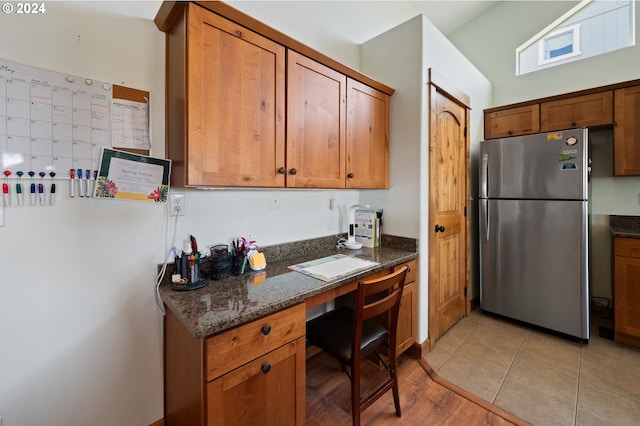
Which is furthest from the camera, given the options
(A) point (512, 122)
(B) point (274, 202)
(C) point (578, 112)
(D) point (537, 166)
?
(A) point (512, 122)

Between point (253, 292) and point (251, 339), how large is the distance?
0.23 metres

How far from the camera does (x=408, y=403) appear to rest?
1.67 meters

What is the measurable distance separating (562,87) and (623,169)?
118 centimetres

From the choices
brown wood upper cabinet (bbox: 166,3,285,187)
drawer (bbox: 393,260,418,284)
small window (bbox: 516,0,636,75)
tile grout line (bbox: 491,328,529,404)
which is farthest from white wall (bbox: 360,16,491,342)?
small window (bbox: 516,0,636,75)

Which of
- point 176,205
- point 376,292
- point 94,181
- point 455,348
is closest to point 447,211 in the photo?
point 455,348

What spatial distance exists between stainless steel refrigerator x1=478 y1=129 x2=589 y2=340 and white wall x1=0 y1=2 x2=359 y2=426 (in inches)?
103

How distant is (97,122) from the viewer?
3.99ft

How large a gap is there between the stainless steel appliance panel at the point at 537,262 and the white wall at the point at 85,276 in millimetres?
2623

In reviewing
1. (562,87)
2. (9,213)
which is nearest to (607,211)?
(562,87)

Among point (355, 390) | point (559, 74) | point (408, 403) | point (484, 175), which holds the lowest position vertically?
point (408, 403)

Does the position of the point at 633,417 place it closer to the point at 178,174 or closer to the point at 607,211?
the point at 607,211

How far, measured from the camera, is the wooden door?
2162 millimetres

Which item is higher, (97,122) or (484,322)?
(97,122)

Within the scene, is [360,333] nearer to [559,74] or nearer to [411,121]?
[411,121]
